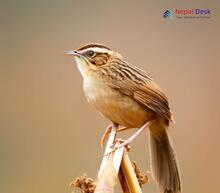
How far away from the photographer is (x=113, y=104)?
1482mm

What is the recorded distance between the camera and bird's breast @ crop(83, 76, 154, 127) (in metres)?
1.48

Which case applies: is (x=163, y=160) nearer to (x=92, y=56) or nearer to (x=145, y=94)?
(x=145, y=94)

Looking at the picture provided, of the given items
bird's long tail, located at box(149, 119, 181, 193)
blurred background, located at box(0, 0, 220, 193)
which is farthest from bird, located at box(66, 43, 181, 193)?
blurred background, located at box(0, 0, 220, 193)

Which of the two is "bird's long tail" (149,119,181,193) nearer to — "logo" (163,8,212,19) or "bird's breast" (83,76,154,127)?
"bird's breast" (83,76,154,127)

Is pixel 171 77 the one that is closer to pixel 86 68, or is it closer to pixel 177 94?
pixel 177 94

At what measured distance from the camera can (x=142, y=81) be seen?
155cm

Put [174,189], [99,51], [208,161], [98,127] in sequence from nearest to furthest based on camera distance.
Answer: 1. [174,189]
2. [99,51]
3. [98,127]
4. [208,161]

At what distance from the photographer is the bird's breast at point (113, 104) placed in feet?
4.86

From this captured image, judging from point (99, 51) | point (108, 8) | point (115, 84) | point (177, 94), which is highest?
point (108, 8)

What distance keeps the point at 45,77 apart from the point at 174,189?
113 cm

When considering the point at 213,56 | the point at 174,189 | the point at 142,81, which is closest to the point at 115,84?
the point at 142,81

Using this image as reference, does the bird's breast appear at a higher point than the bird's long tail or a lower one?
higher

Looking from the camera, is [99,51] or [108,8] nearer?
[99,51]

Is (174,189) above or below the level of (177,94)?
below
